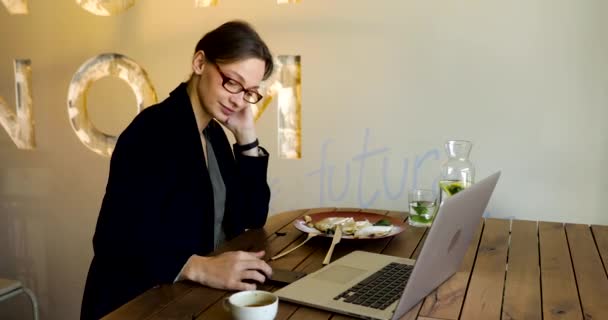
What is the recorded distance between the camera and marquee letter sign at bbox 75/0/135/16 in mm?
2521

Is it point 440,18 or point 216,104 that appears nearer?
point 216,104

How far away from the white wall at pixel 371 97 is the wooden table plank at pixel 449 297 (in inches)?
36.5

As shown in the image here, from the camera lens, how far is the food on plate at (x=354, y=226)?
1.48m

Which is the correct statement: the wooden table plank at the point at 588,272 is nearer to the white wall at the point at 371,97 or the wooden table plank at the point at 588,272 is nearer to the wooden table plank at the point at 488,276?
the wooden table plank at the point at 488,276

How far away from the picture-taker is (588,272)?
4.06 feet

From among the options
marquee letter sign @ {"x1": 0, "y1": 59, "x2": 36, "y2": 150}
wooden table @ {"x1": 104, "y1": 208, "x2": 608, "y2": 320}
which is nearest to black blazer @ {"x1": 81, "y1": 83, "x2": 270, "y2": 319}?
wooden table @ {"x1": 104, "y1": 208, "x2": 608, "y2": 320}

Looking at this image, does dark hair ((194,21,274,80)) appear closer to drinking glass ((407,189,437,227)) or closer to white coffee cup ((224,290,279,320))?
drinking glass ((407,189,437,227))

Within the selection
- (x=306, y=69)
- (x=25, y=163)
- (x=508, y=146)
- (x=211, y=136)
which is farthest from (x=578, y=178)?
(x=25, y=163)

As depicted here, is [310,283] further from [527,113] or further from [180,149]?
[527,113]

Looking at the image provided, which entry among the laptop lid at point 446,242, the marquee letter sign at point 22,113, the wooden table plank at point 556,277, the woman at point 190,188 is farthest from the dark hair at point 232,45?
the marquee letter sign at point 22,113

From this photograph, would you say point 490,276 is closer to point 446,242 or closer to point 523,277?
point 523,277

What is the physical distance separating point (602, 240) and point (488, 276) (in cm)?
47

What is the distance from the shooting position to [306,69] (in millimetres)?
2301

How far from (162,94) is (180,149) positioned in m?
1.11
